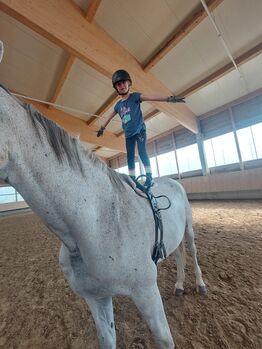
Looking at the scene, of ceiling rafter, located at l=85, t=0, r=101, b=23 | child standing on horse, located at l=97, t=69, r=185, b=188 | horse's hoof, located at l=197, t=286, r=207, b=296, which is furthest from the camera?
ceiling rafter, located at l=85, t=0, r=101, b=23

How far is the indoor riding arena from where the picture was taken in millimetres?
542

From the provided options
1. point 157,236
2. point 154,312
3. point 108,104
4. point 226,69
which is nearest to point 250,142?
point 226,69

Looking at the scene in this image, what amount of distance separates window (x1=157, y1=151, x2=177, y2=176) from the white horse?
7685 mm

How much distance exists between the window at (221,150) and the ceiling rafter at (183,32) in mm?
3880

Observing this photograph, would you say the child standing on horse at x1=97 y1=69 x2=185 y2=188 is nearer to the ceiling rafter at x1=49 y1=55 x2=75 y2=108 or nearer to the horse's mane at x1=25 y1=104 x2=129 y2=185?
the horse's mane at x1=25 y1=104 x2=129 y2=185

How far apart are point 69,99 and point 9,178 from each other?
532 cm

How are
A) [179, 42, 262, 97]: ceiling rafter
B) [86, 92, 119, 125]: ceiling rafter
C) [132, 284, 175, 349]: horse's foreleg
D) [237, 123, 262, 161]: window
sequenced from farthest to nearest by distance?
[237, 123, 262, 161]: window
[86, 92, 119, 125]: ceiling rafter
[179, 42, 262, 97]: ceiling rafter
[132, 284, 175, 349]: horse's foreleg

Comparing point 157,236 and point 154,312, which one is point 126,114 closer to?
point 157,236

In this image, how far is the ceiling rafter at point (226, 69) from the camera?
345cm

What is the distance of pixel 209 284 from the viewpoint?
139cm

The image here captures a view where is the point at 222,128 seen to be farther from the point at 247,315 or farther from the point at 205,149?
the point at 247,315

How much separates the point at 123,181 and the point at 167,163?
796 cm

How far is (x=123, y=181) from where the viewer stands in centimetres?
82

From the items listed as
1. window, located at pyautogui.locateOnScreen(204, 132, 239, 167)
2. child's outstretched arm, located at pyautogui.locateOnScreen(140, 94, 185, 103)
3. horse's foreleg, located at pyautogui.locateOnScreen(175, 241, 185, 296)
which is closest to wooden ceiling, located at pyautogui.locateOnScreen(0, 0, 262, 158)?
window, located at pyautogui.locateOnScreen(204, 132, 239, 167)
